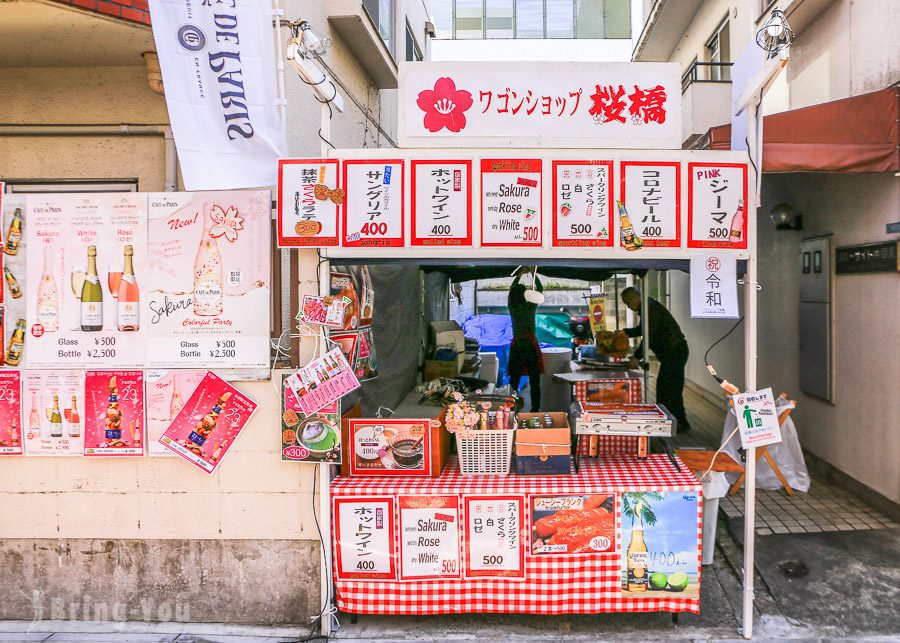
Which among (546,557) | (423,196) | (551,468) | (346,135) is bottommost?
(546,557)

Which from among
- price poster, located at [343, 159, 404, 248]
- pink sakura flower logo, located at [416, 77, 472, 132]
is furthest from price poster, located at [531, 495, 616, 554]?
pink sakura flower logo, located at [416, 77, 472, 132]

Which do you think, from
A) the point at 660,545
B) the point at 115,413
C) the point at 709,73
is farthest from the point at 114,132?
the point at 709,73

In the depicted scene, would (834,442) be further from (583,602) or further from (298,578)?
(298,578)

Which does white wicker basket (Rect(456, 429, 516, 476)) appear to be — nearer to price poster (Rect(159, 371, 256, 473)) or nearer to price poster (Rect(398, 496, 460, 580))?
price poster (Rect(398, 496, 460, 580))

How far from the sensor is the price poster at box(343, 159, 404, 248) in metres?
4.48

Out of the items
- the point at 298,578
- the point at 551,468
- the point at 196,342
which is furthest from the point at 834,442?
the point at 196,342

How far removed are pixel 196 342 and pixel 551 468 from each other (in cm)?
312

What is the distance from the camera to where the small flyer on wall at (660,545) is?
434cm

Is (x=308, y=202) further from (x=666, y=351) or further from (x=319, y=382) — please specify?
(x=666, y=351)

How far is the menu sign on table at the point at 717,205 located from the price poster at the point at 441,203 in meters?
1.78

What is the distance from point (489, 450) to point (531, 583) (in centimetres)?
107

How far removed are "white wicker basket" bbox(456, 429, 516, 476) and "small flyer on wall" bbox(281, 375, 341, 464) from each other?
41.5 inches

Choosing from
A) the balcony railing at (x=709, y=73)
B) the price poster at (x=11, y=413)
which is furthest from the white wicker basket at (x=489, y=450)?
the balcony railing at (x=709, y=73)

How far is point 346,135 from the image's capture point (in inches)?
352
